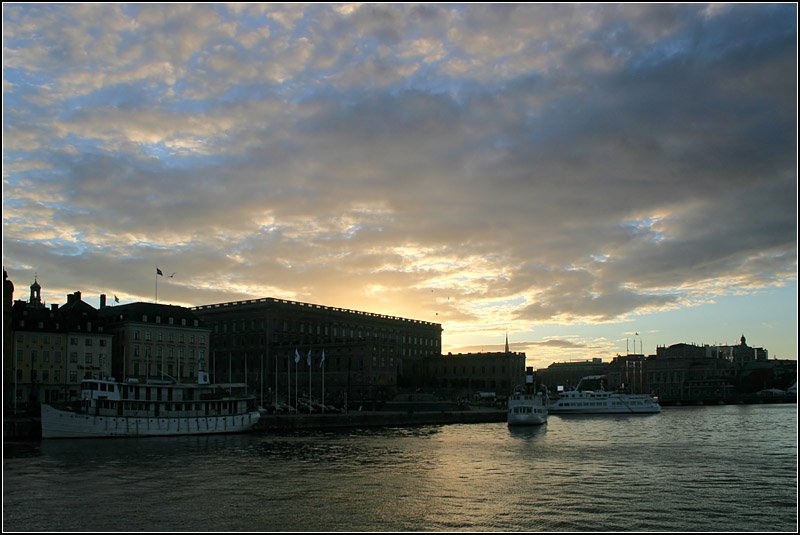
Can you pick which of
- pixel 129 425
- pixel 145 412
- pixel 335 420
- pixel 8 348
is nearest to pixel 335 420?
pixel 335 420

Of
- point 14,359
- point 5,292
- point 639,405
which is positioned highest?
point 5,292

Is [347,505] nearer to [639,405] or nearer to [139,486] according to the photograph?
[139,486]

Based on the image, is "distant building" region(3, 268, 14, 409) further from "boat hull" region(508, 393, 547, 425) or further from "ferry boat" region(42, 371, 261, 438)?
"boat hull" region(508, 393, 547, 425)

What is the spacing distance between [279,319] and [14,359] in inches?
3265

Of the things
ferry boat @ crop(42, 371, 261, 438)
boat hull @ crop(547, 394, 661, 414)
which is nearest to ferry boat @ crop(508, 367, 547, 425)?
ferry boat @ crop(42, 371, 261, 438)

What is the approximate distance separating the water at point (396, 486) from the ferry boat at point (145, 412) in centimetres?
299

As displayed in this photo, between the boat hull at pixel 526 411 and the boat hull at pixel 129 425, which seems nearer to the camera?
the boat hull at pixel 129 425

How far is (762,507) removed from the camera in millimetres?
40656

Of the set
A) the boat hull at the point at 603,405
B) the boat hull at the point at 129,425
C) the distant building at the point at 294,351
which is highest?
the distant building at the point at 294,351

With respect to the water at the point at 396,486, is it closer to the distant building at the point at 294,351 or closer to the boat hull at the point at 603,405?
the boat hull at the point at 603,405

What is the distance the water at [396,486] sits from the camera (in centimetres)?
3622

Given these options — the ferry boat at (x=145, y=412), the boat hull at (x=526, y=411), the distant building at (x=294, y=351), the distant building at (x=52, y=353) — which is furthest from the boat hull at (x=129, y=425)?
the distant building at (x=294, y=351)

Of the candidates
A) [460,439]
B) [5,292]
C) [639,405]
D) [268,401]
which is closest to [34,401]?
[5,292]

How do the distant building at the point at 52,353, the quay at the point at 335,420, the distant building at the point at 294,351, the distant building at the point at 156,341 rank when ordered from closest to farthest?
the quay at the point at 335,420 < the distant building at the point at 52,353 < the distant building at the point at 156,341 < the distant building at the point at 294,351
